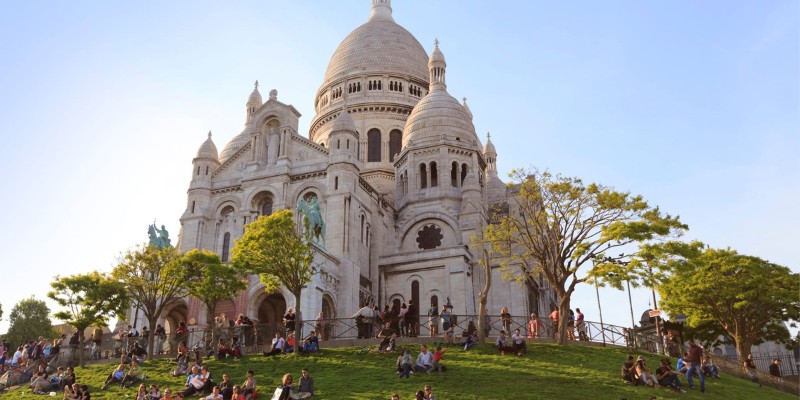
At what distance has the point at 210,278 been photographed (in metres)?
31.6

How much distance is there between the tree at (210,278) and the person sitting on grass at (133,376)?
17.8ft

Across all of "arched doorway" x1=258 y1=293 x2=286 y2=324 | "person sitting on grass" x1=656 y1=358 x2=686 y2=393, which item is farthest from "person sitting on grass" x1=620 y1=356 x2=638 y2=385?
"arched doorway" x1=258 y1=293 x2=286 y2=324

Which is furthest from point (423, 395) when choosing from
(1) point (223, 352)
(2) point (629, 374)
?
(1) point (223, 352)

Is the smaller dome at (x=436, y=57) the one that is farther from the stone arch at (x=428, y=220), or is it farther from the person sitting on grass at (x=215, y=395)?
the person sitting on grass at (x=215, y=395)

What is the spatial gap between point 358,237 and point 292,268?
16072 millimetres

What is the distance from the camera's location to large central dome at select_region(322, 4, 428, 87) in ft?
221

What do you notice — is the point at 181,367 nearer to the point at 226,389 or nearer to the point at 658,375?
the point at 226,389

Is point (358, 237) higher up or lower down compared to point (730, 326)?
higher up

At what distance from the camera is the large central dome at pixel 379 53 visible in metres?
67.5

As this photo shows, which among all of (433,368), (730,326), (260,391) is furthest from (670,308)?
(260,391)

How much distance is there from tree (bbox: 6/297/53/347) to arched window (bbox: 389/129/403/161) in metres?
36.9

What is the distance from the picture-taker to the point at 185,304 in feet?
147

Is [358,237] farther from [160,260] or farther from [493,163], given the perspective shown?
[493,163]

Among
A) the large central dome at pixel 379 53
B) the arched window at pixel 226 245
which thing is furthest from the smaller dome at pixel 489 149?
the arched window at pixel 226 245
